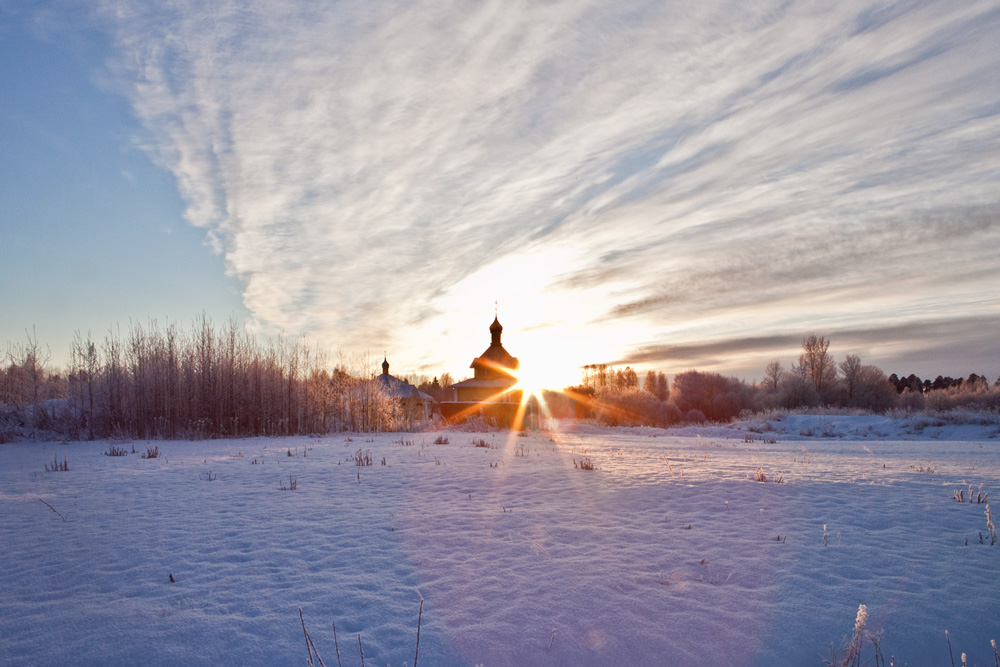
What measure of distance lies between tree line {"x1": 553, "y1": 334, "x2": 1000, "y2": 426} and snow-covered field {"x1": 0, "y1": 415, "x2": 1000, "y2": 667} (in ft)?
109

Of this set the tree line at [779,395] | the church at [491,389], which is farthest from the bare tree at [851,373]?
the church at [491,389]

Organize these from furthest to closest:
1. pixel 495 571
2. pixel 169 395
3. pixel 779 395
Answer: pixel 779 395, pixel 169 395, pixel 495 571

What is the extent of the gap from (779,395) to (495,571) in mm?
49244

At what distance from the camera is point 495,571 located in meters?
4.20

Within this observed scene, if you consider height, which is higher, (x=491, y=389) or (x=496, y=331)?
(x=496, y=331)

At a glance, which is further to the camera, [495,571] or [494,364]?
[494,364]

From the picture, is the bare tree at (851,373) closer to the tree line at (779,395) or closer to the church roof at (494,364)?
the tree line at (779,395)

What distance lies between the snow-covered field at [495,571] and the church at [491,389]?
3172cm

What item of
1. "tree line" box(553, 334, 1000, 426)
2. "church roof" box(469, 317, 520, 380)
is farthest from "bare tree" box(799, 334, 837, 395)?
"church roof" box(469, 317, 520, 380)

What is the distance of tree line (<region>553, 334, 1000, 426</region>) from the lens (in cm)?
3906

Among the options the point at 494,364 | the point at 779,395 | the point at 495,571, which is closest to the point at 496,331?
the point at 494,364

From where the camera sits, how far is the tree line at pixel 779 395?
3906 centimetres

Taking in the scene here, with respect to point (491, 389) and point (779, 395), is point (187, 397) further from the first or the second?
point (779, 395)

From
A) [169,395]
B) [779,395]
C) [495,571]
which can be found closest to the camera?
[495,571]
